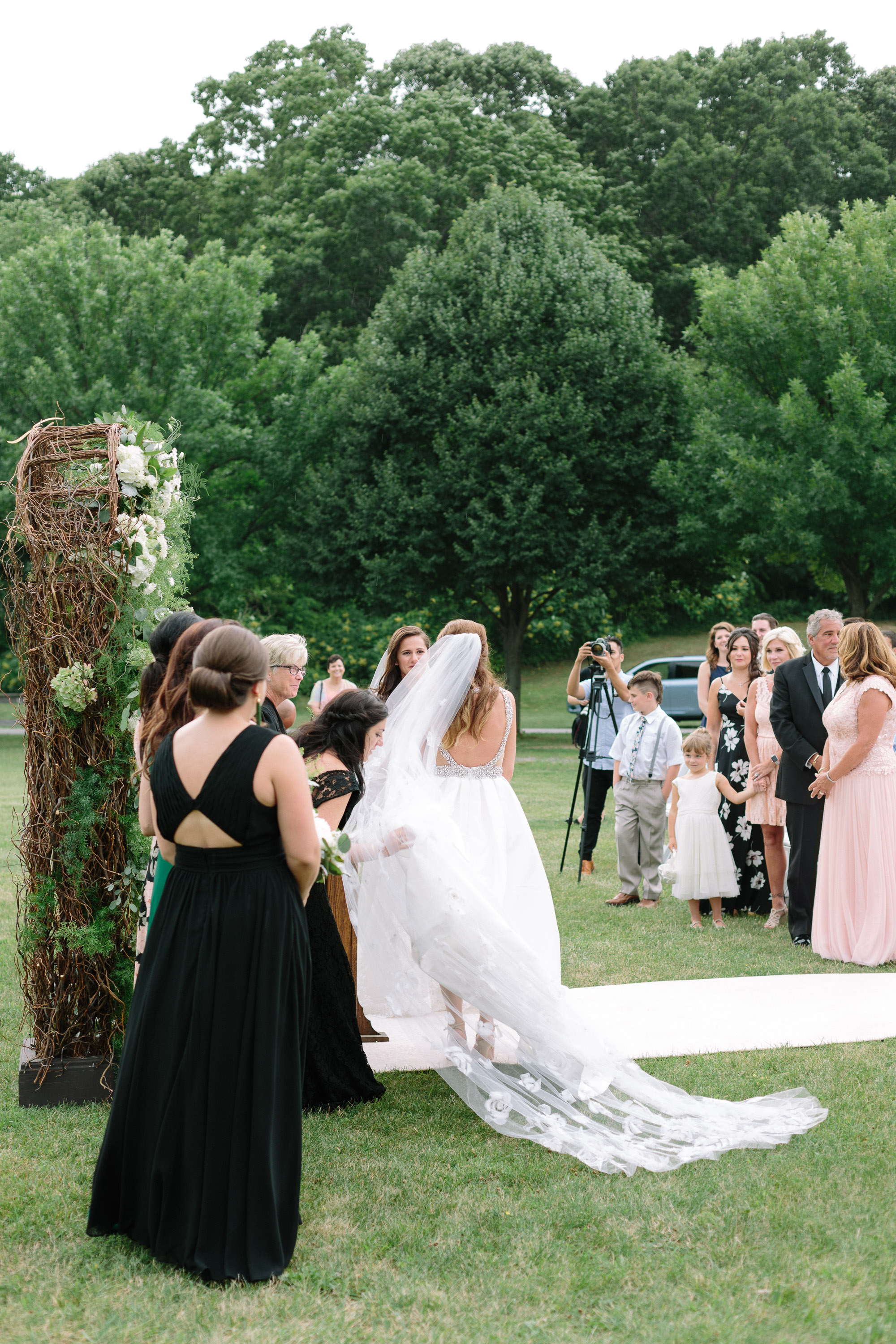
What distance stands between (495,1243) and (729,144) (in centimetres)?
4218

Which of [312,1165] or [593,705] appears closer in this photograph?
[312,1165]

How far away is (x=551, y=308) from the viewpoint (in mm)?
25594

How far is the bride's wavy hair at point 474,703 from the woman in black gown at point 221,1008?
87.1 inches

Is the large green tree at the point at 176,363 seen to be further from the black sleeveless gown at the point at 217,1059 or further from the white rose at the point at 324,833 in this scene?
the black sleeveless gown at the point at 217,1059

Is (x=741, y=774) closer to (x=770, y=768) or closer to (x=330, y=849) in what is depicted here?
(x=770, y=768)

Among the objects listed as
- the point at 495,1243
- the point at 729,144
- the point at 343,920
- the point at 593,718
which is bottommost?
the point at 495,1243

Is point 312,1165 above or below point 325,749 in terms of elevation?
below

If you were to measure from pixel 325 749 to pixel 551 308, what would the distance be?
21999 mm

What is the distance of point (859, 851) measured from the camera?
7824 mm

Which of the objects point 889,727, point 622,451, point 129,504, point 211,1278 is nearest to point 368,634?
point 622,451

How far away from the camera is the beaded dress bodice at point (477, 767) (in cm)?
595

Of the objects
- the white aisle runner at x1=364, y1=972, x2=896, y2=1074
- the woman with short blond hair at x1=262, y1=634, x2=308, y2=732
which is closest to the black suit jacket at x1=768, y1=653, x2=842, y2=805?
the white aisle runner at x1=364, y1=972, x2=896, y2=1074

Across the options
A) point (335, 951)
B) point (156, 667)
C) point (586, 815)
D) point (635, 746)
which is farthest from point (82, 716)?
point (586, 815)

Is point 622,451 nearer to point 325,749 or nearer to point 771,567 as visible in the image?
point 771,567
